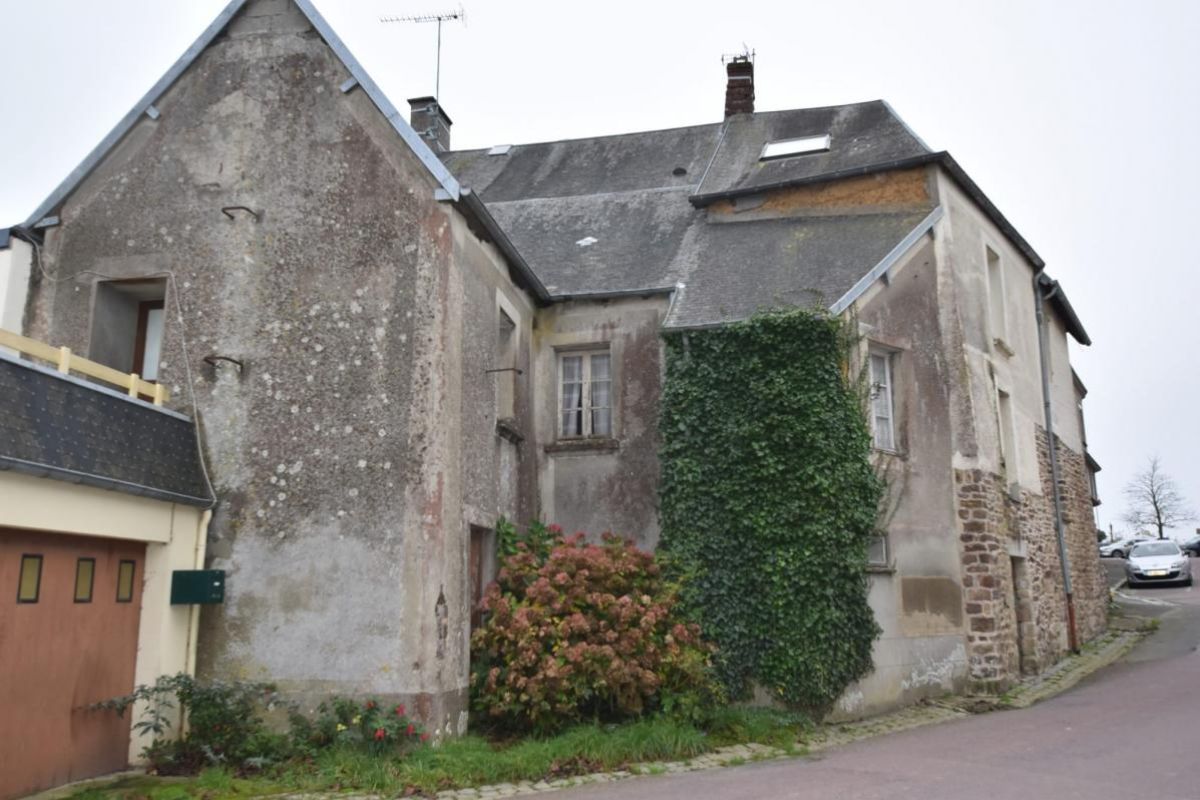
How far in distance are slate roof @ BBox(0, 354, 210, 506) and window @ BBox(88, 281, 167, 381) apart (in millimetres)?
1347

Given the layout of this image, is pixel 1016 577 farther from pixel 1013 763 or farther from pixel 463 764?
pixel 463 764

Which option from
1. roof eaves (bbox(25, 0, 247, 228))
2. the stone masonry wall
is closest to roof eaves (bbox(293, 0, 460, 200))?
A: roof eaves (bbox(25, 0, 247, 228))

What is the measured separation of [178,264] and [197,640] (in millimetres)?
3933

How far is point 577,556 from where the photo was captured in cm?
1135

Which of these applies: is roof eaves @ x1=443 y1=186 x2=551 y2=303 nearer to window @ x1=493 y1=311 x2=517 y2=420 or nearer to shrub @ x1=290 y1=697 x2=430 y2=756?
window @ x1=493 y1=311 x2=517 y2=420

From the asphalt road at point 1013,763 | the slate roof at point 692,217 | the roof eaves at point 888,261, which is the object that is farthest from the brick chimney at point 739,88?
the asphalt road at point 1013,763

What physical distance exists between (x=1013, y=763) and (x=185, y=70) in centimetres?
1105

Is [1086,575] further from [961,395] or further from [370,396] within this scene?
[370,396]

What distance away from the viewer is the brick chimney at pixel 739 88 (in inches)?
793

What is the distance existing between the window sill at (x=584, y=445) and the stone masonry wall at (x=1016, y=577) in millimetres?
4583

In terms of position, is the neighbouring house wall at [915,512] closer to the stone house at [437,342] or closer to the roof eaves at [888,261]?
the stone house at [437,342]

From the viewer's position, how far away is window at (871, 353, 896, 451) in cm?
1339

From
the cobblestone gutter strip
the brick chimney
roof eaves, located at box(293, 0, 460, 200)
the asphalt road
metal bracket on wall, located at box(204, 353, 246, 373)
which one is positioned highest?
the brick chimney

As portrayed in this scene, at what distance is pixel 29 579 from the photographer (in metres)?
8.34
